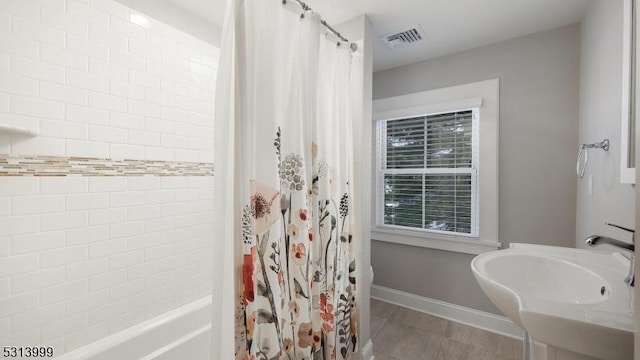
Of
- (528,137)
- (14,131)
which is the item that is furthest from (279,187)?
(528,137)

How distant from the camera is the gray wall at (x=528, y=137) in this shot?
1.93 meters

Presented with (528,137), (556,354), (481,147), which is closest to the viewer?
(556,354)

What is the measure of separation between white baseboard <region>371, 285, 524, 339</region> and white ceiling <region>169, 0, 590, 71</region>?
7.53 ft

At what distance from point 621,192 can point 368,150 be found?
129 centimetres

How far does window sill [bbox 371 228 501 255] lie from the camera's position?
2232 mm

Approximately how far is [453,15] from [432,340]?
2457 millimetres

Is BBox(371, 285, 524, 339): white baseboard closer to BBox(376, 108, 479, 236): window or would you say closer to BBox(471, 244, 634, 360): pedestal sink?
BBox(376, 108, 479, 236): window

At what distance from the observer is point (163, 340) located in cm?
157

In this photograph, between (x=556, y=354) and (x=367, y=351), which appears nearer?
(x=556, y=354)

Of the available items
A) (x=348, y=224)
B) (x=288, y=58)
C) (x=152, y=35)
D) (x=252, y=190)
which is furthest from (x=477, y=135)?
(x=152, y=35)

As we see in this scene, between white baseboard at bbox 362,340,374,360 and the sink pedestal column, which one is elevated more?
the sink pedestal column

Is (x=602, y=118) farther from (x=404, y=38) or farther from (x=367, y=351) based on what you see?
(x=367, y=351)

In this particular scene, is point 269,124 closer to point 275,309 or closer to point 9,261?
point 275,309

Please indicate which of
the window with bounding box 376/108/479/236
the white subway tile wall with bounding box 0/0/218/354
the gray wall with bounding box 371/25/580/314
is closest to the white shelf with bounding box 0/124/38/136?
the white subway tile wall with bounding box 0/0/218/354
